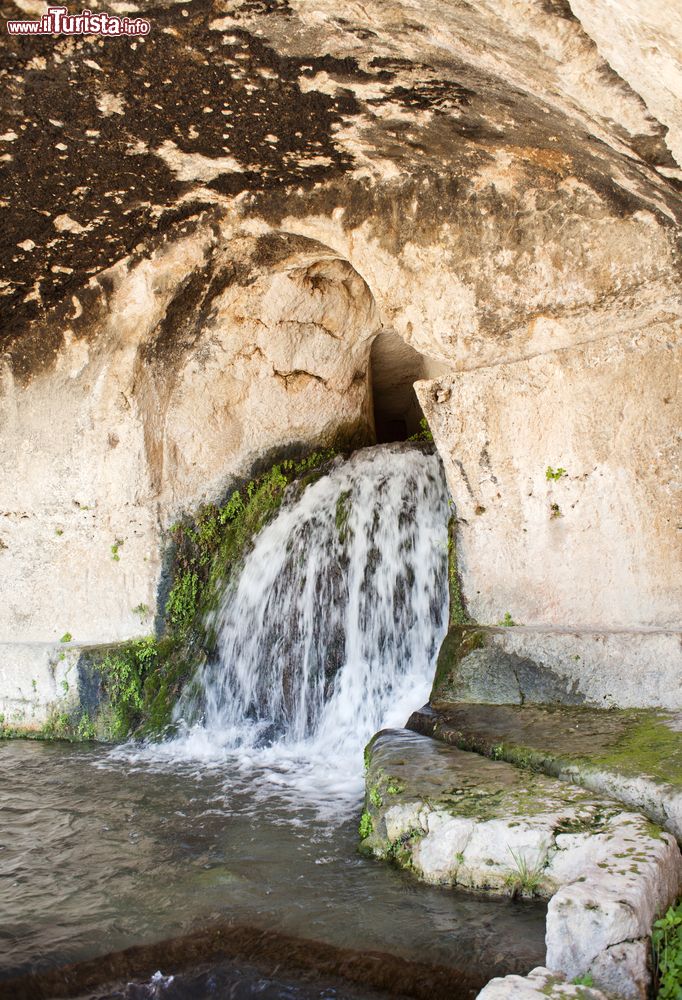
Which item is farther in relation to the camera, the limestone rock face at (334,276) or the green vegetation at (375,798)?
the limestone rock face at (334,276)

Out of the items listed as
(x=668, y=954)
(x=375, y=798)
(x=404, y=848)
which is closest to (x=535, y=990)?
(x=668, y=954)

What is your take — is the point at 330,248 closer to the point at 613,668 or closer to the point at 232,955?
the point at 613,668

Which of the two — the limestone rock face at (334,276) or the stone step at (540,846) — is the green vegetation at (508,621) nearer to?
the limestone rock face at (334,276)

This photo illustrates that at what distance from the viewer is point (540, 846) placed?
328cm

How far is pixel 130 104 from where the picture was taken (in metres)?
4.55

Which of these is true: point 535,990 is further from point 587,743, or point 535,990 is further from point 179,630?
point 179,630

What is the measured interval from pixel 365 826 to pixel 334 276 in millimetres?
4382

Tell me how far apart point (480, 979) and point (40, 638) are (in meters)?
4.91

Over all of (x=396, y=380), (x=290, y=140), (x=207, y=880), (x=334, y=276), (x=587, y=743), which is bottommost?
(x=207, y=880)

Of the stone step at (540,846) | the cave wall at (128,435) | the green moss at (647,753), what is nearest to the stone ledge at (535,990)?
the stone step at (540,846)

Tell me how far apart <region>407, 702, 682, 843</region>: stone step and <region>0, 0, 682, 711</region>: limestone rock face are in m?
0.40

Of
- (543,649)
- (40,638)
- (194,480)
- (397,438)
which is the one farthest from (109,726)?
(397,438)

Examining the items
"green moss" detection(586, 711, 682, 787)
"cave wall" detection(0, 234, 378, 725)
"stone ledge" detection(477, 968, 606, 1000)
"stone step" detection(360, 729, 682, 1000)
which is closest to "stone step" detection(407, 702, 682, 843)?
"green moss" detection(586, 711, 682, 787)

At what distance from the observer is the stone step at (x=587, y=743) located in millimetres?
3498
